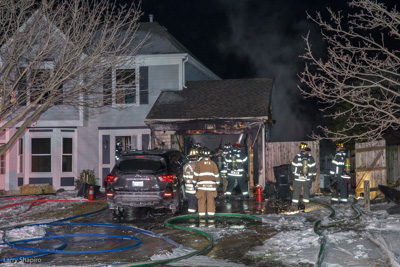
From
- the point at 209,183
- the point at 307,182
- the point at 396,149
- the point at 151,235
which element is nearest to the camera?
the point at 151,235

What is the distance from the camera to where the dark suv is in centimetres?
1228

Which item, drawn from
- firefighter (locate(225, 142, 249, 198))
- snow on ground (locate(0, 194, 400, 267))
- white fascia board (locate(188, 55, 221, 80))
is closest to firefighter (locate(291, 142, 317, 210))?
snow on ground (locate(0, 194, 400, 267))

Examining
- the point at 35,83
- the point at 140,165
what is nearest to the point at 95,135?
the point at 35,83

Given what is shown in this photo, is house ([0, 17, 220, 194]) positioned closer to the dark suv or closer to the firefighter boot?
the dark suv

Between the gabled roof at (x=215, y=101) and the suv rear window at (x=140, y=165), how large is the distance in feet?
18.6

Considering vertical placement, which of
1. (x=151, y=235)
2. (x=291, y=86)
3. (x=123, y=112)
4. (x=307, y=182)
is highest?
(x=291, y=86)

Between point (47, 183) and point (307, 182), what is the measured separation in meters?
11.6

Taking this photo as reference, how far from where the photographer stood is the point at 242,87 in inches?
853

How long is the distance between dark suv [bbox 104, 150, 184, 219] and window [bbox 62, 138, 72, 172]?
8.80 m

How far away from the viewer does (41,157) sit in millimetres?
20969

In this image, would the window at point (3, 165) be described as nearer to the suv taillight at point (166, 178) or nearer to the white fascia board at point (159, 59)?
the white fascia board at point (159, 59)

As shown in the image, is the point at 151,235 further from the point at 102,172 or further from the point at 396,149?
the point at 396,149

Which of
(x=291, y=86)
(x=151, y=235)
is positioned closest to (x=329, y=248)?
(x=151, y=235)

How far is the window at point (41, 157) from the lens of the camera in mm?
20906
